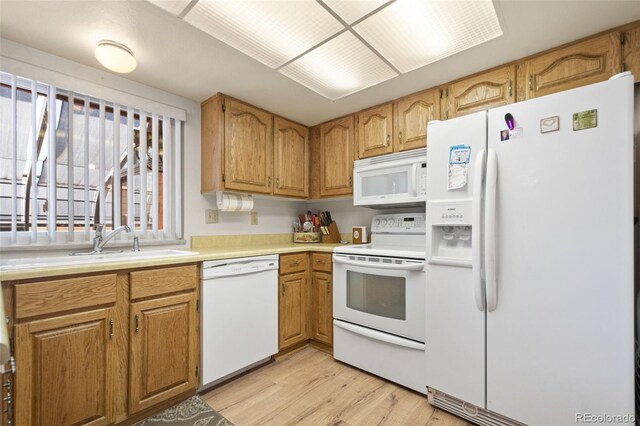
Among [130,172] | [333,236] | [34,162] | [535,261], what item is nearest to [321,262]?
[333,236]

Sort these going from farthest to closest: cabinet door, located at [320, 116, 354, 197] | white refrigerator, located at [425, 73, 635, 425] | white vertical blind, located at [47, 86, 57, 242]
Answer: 1. cabinet door, located at [320, 116, 354, 197]
2. white vertical blind, located at [47, 86, 57, 242]
3. white refrigerator, located at [425, 73, 635, 425]

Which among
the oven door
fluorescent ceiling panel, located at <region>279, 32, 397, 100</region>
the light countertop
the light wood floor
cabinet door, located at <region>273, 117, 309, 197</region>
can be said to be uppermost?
fluorescent ceiling panel, located at <region>279, 32, 397, 100</region>

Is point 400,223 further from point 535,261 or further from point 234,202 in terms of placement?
point 234,202

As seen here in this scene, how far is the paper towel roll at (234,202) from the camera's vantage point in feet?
8.06

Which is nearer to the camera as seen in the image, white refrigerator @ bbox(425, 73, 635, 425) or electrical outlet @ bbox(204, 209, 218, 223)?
white refrigerator @ bbox(425, 73, 635, 425)

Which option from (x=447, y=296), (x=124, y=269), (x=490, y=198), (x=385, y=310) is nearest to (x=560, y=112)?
(x=490, y=198)

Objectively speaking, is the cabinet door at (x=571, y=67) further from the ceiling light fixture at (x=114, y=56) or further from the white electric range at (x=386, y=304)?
the ceiling light fixture at (x=114, y=56)

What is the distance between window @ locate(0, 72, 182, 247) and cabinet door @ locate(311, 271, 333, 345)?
1.25 metres

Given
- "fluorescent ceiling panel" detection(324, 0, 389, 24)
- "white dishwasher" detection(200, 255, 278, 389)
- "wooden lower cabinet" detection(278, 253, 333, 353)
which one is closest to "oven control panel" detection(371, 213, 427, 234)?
"wooden lower cabinet" detection(278, 253, 333, 353)

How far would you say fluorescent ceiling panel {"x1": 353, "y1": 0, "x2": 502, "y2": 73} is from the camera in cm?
140

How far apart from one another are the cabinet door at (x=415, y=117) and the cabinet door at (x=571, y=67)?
553mm

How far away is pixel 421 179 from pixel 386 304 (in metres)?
0.95

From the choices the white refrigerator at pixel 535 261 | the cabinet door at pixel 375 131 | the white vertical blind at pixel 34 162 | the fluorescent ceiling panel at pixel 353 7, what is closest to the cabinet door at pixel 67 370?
the white vertical blind at pixel 34 162

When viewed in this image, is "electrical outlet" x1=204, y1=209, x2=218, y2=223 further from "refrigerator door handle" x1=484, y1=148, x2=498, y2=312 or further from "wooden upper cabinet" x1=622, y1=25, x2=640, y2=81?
A: "wooden upper cabinet" x1=622, y1=25, x2=640, y2=81
